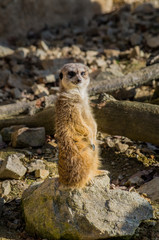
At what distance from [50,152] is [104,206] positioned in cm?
194

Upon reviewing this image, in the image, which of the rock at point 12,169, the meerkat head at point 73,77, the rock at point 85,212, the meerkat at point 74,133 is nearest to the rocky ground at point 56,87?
the rock at point 12,169

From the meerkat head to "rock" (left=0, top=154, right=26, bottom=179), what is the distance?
1193 millimetres

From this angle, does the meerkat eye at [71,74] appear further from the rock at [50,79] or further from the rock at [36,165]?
the rock at [50,79]

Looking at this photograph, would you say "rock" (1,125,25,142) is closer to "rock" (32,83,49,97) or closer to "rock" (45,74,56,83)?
"rock" (32,83,49,97)

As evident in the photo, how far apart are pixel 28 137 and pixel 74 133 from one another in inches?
73.7

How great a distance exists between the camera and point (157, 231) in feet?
11.5

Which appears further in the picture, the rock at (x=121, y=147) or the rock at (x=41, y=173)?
the rock at (x=121, y=147)

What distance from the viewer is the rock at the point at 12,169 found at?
173 inches

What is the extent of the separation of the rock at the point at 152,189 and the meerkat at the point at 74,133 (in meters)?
0.63

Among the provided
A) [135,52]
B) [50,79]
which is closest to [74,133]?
[50,79]

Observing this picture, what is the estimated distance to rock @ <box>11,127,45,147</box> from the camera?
5.25 meters

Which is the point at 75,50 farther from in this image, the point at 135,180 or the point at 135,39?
the point at 135,180

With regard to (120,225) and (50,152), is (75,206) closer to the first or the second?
(120,225)

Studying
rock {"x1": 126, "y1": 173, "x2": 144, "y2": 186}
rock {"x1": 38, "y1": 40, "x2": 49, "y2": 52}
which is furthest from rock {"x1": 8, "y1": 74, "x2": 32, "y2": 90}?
rock {"x1": 126, "y1": 173, "x2": 144, "y2": 186}
